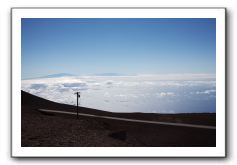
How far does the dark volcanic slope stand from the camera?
6172mm

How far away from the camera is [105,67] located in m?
6.36

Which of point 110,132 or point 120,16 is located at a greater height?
point 120,16

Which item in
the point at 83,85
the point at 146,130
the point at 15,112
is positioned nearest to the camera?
the point at 15,112

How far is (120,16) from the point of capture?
20.6 feet

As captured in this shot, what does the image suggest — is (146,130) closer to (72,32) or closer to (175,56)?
(175,56)

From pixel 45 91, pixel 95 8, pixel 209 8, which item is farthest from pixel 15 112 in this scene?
pixel 209 8

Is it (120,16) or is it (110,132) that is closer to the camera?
(120,16)

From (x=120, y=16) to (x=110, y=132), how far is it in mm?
3043

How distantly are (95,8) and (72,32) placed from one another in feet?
2.49

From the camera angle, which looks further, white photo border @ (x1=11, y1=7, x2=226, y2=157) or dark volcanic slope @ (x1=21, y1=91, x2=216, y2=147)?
dark volcanic slope @ (x1=21, y1=91, x2=216, y2=147)

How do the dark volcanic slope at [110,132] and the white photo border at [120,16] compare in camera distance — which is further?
the dark volcanic slope at [110,132]

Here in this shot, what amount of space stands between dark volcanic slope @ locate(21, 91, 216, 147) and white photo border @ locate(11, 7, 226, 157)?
136 mm

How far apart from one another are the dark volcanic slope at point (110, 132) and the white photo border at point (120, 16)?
0.44ft

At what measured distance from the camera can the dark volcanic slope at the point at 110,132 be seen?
617 centimetres
